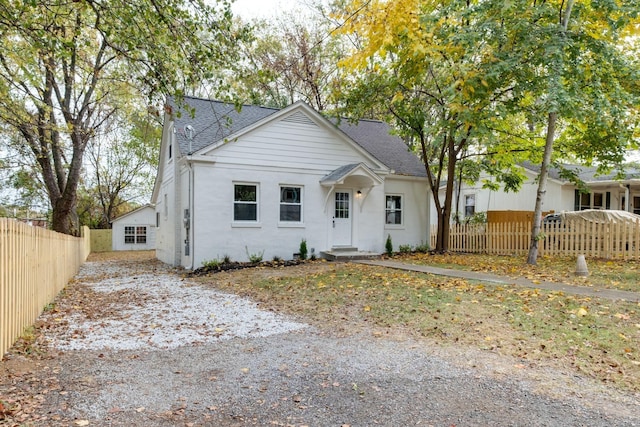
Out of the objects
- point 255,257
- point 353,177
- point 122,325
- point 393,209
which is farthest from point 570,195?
point 122,325

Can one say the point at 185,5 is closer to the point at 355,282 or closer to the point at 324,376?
the point at 324,376

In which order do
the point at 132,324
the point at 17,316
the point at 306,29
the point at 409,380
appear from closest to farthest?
the point at 409,380
the point at 17,316
the point at 132,324
the point at 306,29

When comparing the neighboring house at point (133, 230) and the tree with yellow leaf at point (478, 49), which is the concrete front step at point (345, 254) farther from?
the neighboring house at point (133, 230)

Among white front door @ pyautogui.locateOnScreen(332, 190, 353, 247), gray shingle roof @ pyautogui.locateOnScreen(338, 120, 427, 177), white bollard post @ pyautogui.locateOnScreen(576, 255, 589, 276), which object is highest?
gray shingle roof @ pyautogui.locateOnScreen(338, 120, 427, 177)

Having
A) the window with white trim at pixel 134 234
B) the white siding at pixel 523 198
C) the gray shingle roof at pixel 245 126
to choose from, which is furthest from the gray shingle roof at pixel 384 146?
the window with white trim at pixel 134 234

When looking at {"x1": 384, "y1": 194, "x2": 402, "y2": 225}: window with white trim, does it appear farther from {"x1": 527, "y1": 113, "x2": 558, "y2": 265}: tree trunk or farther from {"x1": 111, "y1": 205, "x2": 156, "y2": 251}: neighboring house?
{"x1": 111, "y1": 205, "x2": 156, "y2": 251}: neighboring house

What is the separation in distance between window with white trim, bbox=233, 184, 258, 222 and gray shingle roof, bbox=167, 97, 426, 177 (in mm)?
1793

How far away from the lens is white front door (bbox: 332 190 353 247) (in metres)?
15.0

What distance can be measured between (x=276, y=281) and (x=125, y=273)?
21.4 feet

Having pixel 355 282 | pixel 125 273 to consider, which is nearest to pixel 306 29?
pixel 125 273

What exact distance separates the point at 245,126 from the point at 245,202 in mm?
2497

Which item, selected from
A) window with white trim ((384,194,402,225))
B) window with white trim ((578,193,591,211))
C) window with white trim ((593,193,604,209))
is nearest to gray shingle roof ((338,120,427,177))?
window with white trim ((384,194,402,225))

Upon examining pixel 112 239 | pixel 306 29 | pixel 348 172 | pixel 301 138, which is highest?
pixel 306 29

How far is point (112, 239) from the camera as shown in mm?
28516
